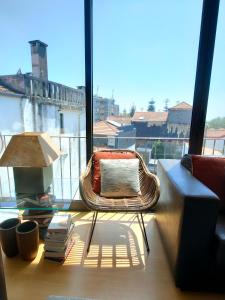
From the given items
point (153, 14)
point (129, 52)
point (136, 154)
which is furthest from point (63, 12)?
point (136, 154)

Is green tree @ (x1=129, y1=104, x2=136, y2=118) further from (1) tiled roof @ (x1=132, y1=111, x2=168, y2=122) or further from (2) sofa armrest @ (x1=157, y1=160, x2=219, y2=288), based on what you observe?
(2) sofa armrest @ (x1=157, y1=160, x2=219, y2=288)

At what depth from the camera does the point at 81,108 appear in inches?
84.5

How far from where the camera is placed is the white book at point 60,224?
155cm

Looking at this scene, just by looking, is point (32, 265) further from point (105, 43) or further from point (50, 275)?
point (105, 43)

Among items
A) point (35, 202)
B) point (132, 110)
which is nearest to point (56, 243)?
point (35, 202)

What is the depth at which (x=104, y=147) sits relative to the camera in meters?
2.36

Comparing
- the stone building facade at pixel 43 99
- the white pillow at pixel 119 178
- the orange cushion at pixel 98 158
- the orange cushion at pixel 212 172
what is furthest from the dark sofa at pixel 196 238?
the stone building facade at pixel 43 99

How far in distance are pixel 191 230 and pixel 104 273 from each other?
2.33 ft

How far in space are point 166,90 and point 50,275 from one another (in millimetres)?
1904

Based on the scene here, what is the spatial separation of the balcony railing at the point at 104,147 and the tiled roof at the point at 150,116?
0.25 metres

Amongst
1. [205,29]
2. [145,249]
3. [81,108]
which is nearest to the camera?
[145,249]

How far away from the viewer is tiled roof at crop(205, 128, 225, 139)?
2208mm

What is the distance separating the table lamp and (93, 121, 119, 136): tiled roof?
66 centimetres

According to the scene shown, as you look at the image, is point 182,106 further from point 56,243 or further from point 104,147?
point 56,243
